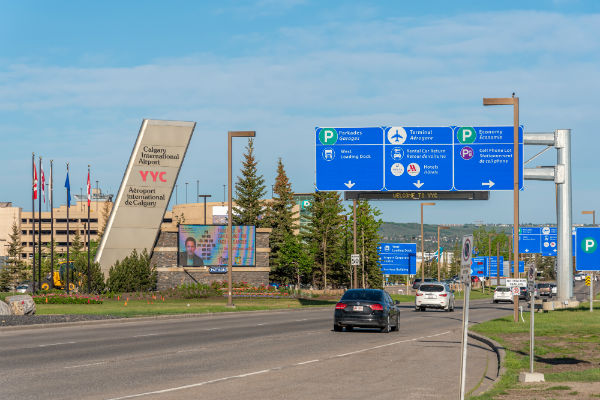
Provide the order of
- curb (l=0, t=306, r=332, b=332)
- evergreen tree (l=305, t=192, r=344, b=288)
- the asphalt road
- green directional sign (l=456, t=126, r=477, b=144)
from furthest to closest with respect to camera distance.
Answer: evergreen tree (l=305, t=192, r=344, b=288), green directional sign (l=456, t=126, r=477, b=144), curb (l=0, t=306, r=332, b=332), the asphalt road

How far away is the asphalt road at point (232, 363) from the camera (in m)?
13.4

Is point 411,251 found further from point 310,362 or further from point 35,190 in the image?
point 310,362

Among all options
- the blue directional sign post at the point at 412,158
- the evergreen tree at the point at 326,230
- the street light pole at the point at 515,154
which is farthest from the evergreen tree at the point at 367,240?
the street light pole at the point at 515,154

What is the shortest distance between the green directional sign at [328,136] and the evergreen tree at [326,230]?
54.9 metres

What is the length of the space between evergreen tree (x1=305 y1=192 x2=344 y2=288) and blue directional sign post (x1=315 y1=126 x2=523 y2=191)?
54907mm

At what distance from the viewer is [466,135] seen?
45.4 m

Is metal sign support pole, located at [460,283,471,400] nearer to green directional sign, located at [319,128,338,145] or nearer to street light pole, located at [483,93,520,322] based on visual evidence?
street light pole, located at [483,93,520,322]

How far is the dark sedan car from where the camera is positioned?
28922mm

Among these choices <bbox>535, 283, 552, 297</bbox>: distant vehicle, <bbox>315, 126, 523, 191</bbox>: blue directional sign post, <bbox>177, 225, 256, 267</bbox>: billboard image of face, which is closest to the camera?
<bbox>315, 126, 523, 191</bbox>: blue directional sign post

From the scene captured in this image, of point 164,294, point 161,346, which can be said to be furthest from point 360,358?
point 164,294

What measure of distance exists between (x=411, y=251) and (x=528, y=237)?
10920 millimetres

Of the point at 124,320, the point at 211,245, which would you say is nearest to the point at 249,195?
the point at 211,245

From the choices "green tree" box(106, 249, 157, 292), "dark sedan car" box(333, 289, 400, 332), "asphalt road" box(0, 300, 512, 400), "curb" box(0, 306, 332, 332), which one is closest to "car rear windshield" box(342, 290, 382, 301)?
"dark sedan car" box(333, 289, 400, 332)

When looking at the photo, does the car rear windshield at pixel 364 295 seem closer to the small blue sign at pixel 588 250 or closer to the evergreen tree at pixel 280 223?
the small blue sign at pixel 588 250
